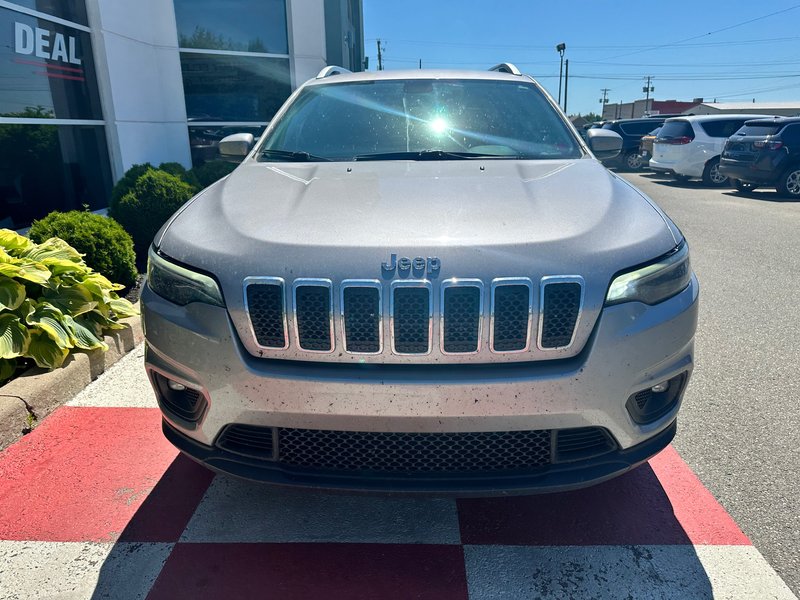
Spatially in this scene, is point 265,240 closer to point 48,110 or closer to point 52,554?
point 52,554

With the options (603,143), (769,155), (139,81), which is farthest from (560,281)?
(769,155)

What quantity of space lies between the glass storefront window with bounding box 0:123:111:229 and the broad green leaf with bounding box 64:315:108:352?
12.0 feet

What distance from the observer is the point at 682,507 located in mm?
2393

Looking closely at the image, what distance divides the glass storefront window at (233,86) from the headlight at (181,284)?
840 centimetres

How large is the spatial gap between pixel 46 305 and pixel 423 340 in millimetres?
2521

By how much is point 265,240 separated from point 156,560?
3.95 ft

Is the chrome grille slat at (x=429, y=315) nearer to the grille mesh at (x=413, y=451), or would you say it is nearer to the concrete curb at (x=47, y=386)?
the grille mesh at (x=413, y=451)

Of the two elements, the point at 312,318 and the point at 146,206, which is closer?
the point at 312,318

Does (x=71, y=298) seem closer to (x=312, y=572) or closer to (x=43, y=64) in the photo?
(x=312, y=572)

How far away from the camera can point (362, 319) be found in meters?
1.78

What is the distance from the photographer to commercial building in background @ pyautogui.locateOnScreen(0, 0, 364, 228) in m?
6.49

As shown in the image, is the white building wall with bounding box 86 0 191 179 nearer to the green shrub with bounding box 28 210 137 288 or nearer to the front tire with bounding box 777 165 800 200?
the green shrub with bounding box 28 210 137 288

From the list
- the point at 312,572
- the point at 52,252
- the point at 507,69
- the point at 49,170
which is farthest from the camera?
the point at 49,170

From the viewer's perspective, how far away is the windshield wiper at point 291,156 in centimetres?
295
